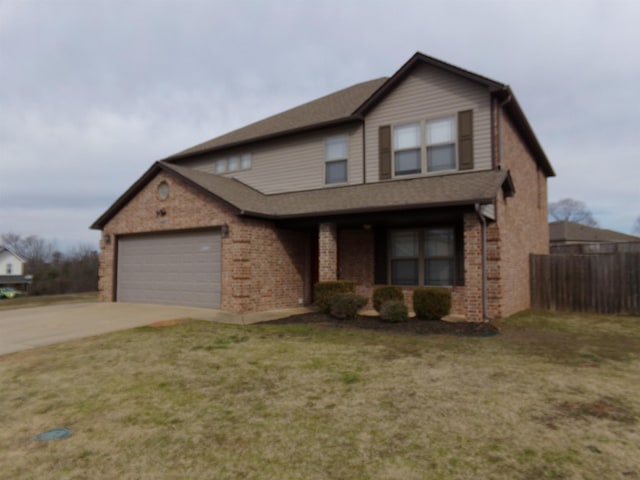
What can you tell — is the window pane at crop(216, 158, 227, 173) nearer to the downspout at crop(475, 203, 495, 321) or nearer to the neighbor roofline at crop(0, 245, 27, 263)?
the downspout at crop(475, 203, 495, 321)

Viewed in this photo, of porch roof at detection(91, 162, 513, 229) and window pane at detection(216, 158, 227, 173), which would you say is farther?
window pane at detection(216, 158, 227, 173)

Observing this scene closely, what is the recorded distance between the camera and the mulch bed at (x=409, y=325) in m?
8.52

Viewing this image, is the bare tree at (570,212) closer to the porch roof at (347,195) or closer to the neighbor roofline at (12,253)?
the porch roof at (347,195)

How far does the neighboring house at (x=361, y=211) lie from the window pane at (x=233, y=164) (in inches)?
48.7

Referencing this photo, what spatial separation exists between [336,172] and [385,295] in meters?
5.02

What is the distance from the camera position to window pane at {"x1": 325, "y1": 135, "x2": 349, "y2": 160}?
13492 millimetres

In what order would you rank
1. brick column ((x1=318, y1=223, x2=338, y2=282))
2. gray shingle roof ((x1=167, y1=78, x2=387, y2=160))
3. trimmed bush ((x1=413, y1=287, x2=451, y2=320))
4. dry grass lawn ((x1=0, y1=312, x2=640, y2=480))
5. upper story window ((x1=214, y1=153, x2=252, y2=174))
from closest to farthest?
dry grass lawn ((x1=0, y1=312, x2=640, y2=480)) < trimmed bush ((x1=413, y1=287, x2=451, y2=320)) < brick column ((x1=318, y1=223, x2=338, y2=282)) < gray shingle roof ((x1=167, y1=78, x2=387, y2=160)) < upper story window ((x1=214, y1=153, x2=252, y2=174))

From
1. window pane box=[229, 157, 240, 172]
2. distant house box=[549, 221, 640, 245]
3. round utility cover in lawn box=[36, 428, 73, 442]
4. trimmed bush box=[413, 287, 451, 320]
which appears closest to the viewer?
round utility cover in lawn box=[36, 428, 73, 442]

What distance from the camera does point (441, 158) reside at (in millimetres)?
11711

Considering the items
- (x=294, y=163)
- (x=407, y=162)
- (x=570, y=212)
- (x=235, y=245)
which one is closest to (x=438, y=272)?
(x=407, y=162)

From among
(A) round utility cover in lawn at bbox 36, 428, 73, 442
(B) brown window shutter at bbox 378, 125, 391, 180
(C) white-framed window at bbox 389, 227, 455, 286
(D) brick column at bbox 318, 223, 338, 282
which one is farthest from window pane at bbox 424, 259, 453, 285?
(A) round utility cover in lawn at bbox 36, 428, 73, 442

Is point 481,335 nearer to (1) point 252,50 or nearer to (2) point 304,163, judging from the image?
(2) point 304,163

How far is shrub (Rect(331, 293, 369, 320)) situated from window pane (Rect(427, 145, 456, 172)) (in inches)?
181

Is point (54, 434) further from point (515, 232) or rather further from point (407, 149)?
point (515, 232)
